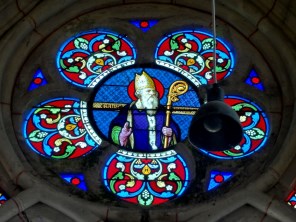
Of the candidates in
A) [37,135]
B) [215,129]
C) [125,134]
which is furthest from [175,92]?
[215,129]

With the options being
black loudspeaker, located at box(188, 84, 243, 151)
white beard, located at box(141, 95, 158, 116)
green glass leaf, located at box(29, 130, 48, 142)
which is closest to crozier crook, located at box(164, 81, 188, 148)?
white beard, located at box(141, 95, 158, 116)

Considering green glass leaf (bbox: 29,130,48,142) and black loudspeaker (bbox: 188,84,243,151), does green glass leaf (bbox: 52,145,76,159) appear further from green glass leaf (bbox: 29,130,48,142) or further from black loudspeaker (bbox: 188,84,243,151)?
black loudspeaker (bbox: 188,84,243,151)

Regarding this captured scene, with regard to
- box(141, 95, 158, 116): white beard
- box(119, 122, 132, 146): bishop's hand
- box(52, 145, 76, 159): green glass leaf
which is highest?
box(141, 95, 158, 116): white beard

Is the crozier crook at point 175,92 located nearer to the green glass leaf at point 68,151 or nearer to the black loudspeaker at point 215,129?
the green glass leaf at point 68,151

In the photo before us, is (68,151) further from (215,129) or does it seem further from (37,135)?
(215,129)

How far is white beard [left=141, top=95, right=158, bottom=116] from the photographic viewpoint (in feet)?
39.3

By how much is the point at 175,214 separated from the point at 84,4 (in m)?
2.85

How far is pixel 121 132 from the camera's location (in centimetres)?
1183

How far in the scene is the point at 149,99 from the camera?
12.1m

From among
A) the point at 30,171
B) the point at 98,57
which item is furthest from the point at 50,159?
the point at 98,57

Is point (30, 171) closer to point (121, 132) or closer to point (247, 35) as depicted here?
point (121, 132)

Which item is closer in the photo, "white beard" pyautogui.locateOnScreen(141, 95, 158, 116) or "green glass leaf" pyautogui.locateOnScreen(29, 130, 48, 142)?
"green glass leaf" pyautogui.locateOnScreen(29, 130, 48, 142)

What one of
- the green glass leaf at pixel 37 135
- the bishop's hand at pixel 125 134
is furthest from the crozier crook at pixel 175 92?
the green glass leaf at pixel 37 135

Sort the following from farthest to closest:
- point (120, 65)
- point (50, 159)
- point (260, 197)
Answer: point (120, 65) < point (50, 159) < point (260, 197)
